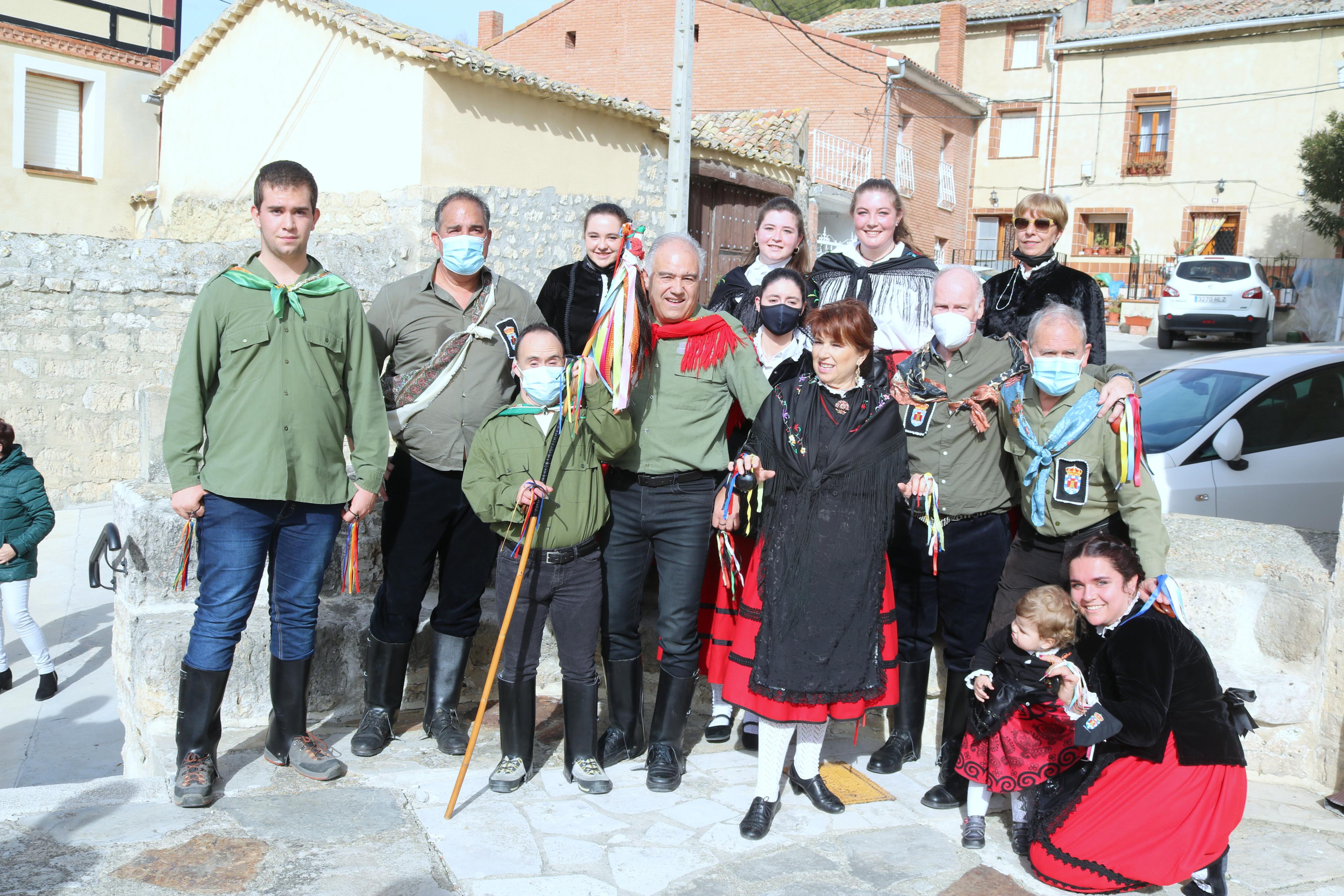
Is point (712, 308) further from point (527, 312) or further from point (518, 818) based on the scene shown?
point (518, 818)

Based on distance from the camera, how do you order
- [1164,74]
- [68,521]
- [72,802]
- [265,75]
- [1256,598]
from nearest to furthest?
[72,802]
[1256,598]
[68,521]
[265,75]
[1164,74]

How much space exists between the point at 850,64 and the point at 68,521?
68.8 feet

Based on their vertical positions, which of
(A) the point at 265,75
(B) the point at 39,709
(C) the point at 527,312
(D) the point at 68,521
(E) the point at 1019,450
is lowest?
(B) the point at 39,709

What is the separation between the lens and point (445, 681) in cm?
404

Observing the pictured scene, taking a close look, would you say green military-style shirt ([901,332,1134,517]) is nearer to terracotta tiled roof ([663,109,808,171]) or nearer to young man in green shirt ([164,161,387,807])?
young man in green shirt ([164,161,387,807])

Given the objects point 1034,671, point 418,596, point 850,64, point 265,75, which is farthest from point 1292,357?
point 850,64

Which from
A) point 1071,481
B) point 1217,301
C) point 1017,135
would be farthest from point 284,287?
point 1017,135

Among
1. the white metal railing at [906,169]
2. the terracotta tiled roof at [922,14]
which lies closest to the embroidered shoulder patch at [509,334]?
the white metal railing at [906,169]

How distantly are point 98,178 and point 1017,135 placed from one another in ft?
75.9

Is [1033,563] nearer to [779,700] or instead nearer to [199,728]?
[779,700]

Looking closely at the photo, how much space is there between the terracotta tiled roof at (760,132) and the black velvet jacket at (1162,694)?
13.6 meters

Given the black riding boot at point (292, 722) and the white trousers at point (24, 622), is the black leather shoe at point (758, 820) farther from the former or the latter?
the white trousers at point (24, 622)

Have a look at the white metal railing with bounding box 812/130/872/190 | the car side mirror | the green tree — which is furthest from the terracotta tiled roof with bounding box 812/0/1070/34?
the car side mirror

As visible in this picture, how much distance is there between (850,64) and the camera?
82.8 feet
